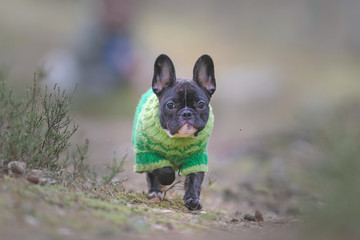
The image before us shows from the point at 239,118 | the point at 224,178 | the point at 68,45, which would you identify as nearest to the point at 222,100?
the point at 239,118

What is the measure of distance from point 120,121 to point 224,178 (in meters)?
9.04

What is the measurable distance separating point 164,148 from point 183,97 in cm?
65

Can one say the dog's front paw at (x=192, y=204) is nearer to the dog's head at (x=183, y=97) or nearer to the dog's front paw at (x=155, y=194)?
the dog's front paw at (x=155, y=194)

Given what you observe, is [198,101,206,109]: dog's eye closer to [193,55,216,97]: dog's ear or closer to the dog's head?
the dog's head

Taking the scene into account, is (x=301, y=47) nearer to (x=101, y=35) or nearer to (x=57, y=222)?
(x=101, y=35)

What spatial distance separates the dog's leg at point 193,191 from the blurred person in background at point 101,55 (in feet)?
46.9

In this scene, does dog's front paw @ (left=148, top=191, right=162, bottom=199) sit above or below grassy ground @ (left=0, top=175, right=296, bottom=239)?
above

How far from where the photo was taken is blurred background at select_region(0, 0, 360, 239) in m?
5.74

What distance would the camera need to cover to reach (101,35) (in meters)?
21.3

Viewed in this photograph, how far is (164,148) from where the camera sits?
265 inches

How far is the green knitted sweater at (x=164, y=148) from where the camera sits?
264 inches

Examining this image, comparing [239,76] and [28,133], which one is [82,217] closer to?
[28,133]

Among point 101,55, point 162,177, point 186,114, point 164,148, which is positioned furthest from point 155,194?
point 101,55

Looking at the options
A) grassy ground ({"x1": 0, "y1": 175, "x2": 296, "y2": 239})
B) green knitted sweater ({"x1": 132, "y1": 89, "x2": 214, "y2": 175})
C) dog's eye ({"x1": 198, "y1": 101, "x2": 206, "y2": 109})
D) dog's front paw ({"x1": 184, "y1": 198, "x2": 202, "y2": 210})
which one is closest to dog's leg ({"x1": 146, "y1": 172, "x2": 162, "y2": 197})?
green knitted sweater ({"x1": 132, "y1": 89, "x2": 214, "y2": 175})
